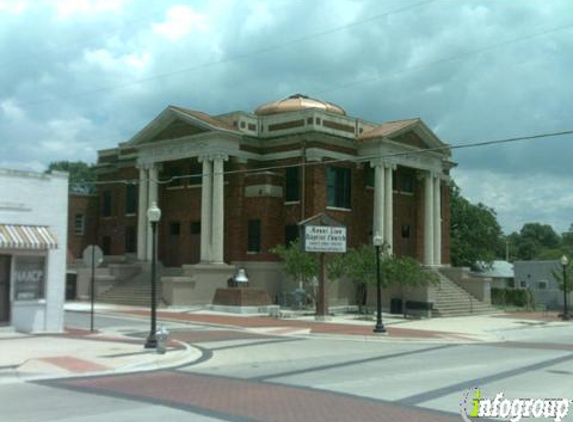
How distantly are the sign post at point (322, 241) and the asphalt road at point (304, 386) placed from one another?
11.1 meters

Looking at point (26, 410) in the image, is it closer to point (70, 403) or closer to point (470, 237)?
point (70, 403)

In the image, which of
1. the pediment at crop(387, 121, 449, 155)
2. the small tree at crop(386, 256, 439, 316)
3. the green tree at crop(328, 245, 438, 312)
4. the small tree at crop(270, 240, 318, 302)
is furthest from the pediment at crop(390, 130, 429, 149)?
the small tree at crop(270, 240, 318, 302)

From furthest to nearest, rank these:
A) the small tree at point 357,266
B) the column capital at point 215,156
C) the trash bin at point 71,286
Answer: the trash bin at point 71,286 < the column capital at point 215,156 < the small tree at point 357,266

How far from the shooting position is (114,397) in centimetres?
1171

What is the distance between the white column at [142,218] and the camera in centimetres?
4544

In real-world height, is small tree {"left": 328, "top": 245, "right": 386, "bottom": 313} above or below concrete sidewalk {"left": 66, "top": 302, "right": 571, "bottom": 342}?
above

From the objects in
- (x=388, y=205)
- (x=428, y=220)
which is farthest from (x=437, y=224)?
(x=388, y=205)

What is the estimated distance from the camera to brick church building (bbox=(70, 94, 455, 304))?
41312 mm

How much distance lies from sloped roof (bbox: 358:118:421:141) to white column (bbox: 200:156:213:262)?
29.4ft

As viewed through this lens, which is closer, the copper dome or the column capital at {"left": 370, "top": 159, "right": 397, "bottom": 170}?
the column capital at {"left": 370, "top": 159, "right": 397, "bottom": 170}

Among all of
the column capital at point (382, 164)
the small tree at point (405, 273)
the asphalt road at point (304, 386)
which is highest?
the column capital at point (382, 164)

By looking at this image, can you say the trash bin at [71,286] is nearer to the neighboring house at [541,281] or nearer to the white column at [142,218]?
the white column at [142,218]

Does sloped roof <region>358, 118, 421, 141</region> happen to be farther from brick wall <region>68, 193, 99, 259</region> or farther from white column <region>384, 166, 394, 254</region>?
brick wall <region>68, 193, 99, 259</region>

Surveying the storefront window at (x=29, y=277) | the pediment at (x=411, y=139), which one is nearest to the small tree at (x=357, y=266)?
the pediment at (x=411, y=139)
